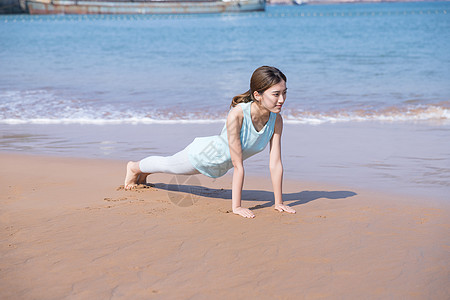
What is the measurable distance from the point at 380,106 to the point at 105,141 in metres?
5.65

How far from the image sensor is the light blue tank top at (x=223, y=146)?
363 cm

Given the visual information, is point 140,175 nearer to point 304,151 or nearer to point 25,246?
point 25,246

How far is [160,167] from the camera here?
13.3 ft

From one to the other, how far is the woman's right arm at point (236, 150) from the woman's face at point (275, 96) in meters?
0.22

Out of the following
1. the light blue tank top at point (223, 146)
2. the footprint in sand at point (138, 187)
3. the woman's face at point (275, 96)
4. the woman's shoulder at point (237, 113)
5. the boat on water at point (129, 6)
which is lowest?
the footprint in sand at point (138, 187)

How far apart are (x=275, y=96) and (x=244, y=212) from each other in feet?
2.81

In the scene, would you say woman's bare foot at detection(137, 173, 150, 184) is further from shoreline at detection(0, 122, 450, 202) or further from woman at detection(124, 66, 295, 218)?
shoreline at detection(0, 122, 450, 202)

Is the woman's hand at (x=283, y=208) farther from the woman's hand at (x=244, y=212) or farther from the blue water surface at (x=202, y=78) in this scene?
the blue water surface at (x=202, y=78)

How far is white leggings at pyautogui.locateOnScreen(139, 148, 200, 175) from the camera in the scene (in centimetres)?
387

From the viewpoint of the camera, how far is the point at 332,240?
3057 mm

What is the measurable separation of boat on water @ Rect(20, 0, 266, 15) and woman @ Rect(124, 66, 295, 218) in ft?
240

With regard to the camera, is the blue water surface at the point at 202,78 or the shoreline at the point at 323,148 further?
the blue water surface at the point at 202,78

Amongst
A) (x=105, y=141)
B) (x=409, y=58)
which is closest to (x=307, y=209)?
(x=105, y=141)

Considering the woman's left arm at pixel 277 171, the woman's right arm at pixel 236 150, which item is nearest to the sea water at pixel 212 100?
→ the woman's left arm at pixel 277 171
